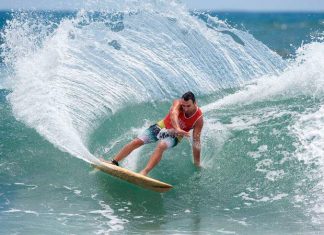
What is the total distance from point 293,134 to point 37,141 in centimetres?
409

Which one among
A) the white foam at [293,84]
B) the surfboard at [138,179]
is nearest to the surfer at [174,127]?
the surfboard at [138,179]

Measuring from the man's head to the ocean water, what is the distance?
0.95m

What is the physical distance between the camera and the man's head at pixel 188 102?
26.5 feet

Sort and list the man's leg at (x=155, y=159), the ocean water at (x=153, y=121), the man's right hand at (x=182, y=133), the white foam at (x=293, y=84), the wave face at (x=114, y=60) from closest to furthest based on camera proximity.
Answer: the ocean water at (x=153, y=121) → the man's right hand at (x=182, y=133) → the man's leg at (x=155, y=159) → the wave face at (x=114, y=60) → the white foam at (x=293, y=84)

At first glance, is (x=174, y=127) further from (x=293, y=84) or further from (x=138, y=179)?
(x=293, y=84)

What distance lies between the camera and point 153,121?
11.2 m

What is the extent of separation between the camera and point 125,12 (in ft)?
41.7

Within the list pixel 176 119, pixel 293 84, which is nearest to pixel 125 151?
pixel 176 119

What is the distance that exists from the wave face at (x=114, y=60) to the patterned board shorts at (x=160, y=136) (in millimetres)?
1554

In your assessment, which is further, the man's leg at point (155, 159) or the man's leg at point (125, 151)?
the man's leg at point (125, 151)

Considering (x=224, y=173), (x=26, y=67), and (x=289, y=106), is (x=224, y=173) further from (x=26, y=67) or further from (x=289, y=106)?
(x=26, y=67)

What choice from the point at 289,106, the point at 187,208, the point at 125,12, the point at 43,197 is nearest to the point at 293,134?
the point at 289,106

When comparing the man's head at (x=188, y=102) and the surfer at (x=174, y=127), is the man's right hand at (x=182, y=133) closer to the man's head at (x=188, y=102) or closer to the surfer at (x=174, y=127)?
the surfer at (x=174, y=127)

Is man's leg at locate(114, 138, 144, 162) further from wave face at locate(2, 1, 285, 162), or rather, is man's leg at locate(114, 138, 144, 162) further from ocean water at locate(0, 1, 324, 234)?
wave face at locate(2, 1, 285, 162)
